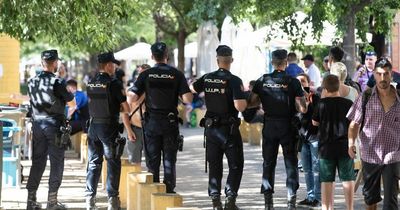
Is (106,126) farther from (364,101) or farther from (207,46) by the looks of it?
(207,46)

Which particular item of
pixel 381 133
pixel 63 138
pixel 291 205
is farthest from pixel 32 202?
pixel 381 133

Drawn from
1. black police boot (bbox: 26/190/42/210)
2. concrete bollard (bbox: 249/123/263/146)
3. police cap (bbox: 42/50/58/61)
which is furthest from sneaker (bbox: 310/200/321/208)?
concrete bollard (bbox: 249/123/263/146)

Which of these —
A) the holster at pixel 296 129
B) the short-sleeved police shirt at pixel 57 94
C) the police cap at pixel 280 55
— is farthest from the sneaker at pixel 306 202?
the short-sleeved police shirt at pixel 57 94

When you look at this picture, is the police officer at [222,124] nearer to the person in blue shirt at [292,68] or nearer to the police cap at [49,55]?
the police cap at [49,55]

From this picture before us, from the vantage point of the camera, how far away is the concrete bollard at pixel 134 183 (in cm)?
1265

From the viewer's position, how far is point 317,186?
47.0ft

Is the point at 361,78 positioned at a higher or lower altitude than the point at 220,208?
higher

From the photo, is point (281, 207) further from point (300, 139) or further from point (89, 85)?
point (89, 85)

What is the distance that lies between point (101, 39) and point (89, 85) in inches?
87.5

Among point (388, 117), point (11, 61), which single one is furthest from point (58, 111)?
point (11, 61)

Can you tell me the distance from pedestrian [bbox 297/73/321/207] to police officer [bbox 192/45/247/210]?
35.2 inches

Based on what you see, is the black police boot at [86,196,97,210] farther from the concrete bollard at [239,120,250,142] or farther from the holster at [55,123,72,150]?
the concrete bollard at [239,120,250,142]

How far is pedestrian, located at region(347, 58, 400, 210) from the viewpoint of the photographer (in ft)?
36.4

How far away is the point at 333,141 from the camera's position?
1237 cm
